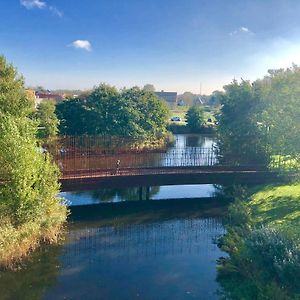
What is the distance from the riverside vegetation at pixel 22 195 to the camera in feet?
55.2

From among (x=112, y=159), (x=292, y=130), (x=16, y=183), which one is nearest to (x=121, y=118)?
(x=112, y=159)

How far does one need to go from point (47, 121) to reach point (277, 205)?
36.1 metres

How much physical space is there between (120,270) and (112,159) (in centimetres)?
2283

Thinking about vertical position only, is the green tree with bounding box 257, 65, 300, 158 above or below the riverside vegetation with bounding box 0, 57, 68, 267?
above

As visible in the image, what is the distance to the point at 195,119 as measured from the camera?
251ft

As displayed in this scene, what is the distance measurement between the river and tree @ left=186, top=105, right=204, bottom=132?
48.5 meters

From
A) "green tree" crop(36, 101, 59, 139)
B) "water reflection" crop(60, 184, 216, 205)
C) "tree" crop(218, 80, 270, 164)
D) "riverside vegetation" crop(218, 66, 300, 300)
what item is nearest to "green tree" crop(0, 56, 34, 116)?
"water reflection" crop(60, 184, 216, 205)

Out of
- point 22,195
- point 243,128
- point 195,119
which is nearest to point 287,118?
point 243,128

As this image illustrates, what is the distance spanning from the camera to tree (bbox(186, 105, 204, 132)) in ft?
250

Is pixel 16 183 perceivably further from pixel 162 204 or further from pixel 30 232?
pixel 162 204

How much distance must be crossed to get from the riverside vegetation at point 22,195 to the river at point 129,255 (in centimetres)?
86

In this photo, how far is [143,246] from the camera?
20.1m

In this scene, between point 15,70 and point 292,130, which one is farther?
point 15,70

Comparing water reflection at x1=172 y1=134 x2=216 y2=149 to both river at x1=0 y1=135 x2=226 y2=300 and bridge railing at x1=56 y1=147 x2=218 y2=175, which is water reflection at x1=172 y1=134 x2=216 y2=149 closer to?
bridge railing at x1=56 y1=147 x2=218 y2=175
